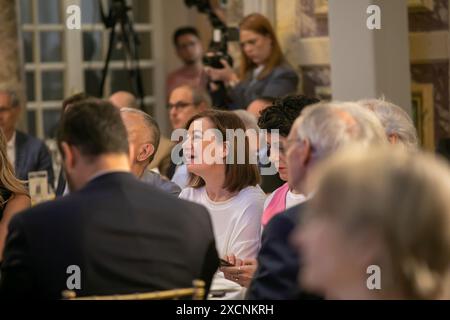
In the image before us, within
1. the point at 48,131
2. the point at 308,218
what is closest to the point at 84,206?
the point at 308,218

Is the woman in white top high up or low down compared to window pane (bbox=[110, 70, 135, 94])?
down

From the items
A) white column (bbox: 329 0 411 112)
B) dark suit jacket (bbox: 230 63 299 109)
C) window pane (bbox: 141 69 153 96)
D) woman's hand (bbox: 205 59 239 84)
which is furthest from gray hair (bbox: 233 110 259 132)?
window pane (bbox: 141 69 153 96)

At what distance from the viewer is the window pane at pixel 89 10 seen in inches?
428

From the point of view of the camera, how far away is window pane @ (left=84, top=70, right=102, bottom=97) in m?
11.0

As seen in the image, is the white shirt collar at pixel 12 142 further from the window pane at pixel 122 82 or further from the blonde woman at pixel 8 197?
the blonde woman at pixel 8 197

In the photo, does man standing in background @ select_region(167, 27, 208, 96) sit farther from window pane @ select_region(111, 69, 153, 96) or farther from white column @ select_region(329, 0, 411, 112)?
white column @ select_region(329, 0, 411, 112)

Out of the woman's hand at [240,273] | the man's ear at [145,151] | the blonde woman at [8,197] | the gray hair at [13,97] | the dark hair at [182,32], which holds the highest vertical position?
the dark hair at [182,32]

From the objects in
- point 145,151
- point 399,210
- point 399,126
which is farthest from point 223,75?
point 399,210

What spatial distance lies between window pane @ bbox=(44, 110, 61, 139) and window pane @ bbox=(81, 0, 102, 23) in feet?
2.94

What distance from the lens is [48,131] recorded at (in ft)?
35.4

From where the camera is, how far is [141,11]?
37.7 feet

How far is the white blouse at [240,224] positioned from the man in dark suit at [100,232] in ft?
5.34

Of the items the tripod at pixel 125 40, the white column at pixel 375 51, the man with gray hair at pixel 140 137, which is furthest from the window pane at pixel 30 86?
the man with gray hair at pixel 140 137

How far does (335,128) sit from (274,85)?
4.89 meters
